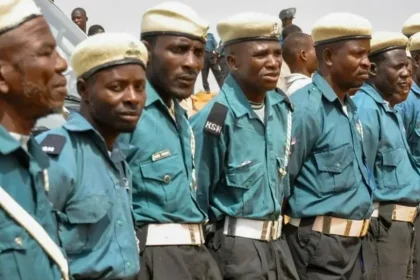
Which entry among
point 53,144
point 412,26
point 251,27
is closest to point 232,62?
point 251,27

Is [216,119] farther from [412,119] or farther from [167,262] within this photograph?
[412,119]

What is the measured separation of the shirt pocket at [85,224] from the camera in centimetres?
374

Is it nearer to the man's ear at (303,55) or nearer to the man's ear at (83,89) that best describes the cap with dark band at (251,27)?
the man's ear at (83,89)

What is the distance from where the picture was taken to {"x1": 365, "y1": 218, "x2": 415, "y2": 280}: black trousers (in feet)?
21.2

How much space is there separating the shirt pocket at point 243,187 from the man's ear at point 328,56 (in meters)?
1.24

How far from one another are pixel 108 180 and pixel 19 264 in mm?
1063

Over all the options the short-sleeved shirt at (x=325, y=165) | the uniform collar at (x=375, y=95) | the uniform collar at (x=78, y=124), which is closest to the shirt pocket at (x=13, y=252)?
the uniform collar at (x=78, y=124)

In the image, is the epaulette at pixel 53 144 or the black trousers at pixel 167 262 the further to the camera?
the black trousers at pixel 167 262

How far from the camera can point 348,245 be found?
5891 mm

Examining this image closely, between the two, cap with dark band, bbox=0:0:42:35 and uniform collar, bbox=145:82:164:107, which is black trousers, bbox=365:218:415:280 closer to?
uniform collar, bbox=145:82:164:107

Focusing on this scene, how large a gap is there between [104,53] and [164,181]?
0.75 metres

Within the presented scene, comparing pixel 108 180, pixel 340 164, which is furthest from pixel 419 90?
pixel 108 180

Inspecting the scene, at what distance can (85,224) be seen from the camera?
3.78 metres

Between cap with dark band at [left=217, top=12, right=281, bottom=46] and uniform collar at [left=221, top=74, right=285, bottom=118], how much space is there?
244 mm
